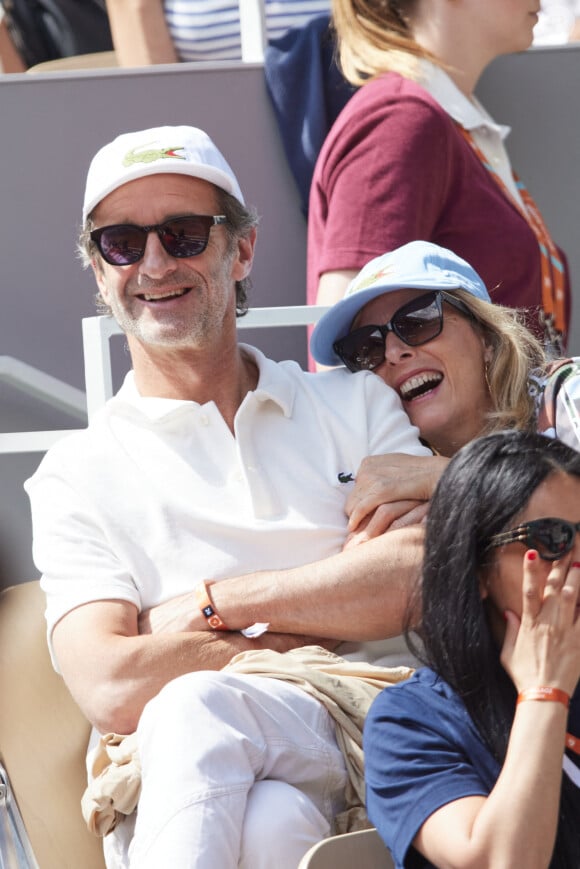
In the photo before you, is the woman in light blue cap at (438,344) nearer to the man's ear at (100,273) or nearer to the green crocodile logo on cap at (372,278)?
the green crocodile logo on cap at (372,278)

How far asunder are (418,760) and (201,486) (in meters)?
1.13

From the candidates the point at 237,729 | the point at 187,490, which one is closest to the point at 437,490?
the point at 237,729

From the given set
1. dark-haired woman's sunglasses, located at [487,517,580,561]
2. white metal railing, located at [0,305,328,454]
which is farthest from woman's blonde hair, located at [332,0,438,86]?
dark-haired woman's sunglasses, located at [487,517,580,561]

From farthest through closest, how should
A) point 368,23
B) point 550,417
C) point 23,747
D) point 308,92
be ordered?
1. point 308,92
2. point 368,23
3. point 550,417
4. point 23,747

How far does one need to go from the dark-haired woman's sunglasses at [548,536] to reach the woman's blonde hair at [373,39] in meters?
2.21

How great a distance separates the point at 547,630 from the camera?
1946 mm

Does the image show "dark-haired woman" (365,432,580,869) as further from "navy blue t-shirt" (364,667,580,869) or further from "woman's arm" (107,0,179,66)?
"woman's arm" (107,0,179,66)

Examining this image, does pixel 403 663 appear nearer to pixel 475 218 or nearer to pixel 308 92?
pixel 475 218

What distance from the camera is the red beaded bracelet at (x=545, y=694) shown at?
6.26 feet

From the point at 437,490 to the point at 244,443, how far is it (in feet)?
3.27

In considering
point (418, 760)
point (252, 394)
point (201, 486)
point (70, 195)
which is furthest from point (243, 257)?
point (418, 760)

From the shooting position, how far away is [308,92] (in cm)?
429

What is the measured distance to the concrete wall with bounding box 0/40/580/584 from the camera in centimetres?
425

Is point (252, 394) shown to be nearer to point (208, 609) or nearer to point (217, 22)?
point (208, 609)
